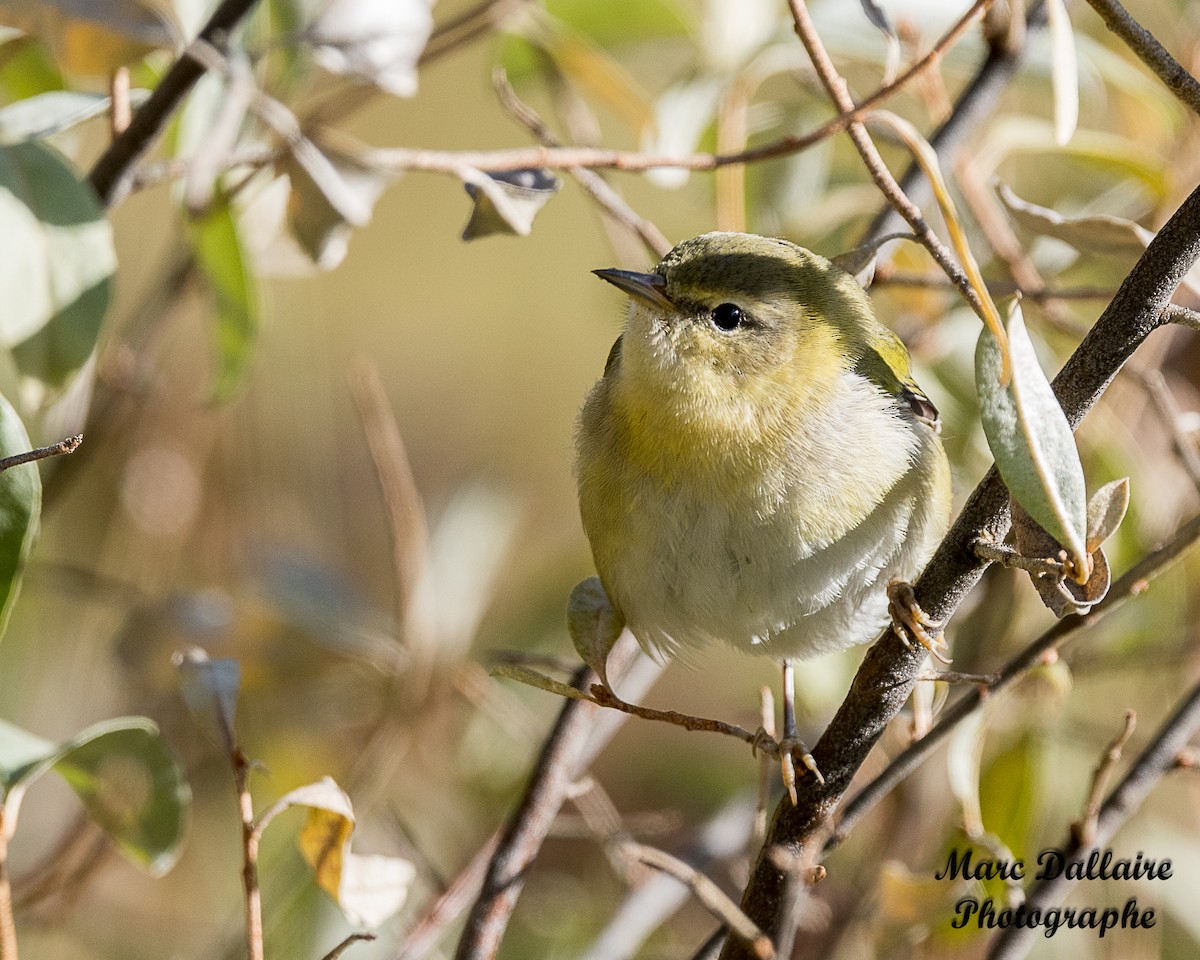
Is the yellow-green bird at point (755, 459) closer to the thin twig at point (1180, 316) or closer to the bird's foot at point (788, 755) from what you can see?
the bird's foot at point (788, 755)

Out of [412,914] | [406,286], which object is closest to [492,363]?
[406,286]

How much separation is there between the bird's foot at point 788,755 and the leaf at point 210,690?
0.54 metres

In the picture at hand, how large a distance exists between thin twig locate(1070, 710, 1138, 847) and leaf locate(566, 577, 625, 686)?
0.52 m

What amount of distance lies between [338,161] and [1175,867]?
→ 1844 mm

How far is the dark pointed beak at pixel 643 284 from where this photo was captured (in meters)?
1.66

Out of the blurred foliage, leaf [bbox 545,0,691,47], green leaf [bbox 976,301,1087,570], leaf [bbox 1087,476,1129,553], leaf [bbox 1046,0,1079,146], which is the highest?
leaf [bbox 1046,0,1079,146]

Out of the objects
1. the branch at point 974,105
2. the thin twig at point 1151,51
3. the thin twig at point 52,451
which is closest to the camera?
the thin twig at point 52,451

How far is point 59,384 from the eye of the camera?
4.58 feet

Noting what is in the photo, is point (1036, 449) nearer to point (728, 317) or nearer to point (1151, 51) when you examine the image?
point (1151, 51)

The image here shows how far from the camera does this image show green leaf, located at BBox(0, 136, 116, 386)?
4.53 ft

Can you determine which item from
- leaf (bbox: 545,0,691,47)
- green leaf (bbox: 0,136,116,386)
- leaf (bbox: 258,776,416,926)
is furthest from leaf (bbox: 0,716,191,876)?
leaf (bbox: 545,0,691,47)

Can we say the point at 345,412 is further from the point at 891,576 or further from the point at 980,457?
the point at 891,576

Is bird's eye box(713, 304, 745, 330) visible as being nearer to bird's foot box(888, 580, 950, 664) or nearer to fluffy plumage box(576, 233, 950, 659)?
fluffy plumage box(576, 233, 950, 659)

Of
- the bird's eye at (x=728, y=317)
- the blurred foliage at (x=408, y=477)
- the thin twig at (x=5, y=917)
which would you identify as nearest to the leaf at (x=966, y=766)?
the blurred foliage at (x=408, y=477)
